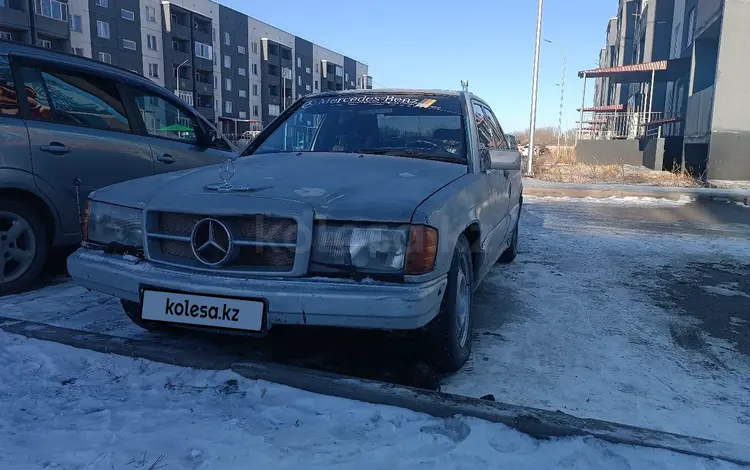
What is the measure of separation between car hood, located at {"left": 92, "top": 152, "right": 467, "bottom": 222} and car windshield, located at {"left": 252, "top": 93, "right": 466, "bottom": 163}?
0.71ft

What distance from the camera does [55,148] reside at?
14.0 feet

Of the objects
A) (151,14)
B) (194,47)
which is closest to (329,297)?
(151,14)

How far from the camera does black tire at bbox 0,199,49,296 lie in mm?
4004

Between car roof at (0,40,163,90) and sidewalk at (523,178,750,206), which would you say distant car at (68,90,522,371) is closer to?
car roof at (0,40,163,90)

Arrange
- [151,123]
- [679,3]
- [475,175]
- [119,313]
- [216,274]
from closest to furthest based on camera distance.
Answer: [216,274], [475,175], [119,313], [151,123], [679,3]

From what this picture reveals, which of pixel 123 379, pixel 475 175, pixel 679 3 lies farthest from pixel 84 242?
pixel 679 3

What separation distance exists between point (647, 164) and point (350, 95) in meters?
22.0

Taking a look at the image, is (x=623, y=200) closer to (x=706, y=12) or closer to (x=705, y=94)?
(x=705, y=94)

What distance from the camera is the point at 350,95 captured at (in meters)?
4.34

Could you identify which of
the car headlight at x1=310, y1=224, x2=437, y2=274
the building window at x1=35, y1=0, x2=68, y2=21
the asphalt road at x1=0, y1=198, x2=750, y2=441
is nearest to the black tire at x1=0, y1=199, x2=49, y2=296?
the asphalt road at x1=0, y1=198, x2=750, y2=441

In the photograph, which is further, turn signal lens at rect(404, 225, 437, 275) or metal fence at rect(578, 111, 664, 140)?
metal fence at rect(578, 111, 664, 140)

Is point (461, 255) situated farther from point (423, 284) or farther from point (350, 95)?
point (350, 95)

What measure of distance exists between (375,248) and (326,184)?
554 millimetres

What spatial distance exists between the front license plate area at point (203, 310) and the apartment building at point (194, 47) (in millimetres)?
33755
